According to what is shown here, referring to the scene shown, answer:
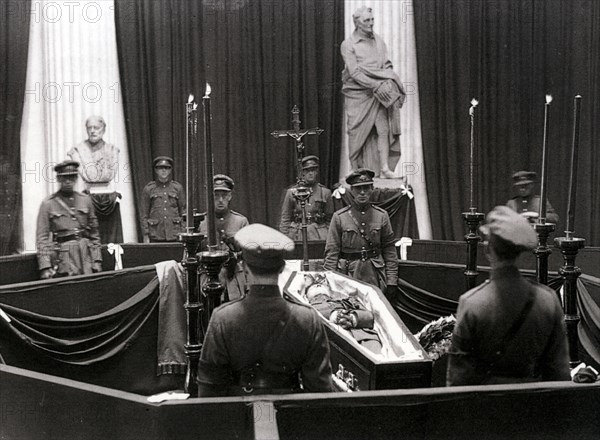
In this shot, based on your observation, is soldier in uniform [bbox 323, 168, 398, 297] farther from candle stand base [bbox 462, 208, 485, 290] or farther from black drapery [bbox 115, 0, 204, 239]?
black drapery [bbox 115, 0, 204, 239]

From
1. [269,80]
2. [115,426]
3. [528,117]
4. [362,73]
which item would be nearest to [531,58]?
[528,117]

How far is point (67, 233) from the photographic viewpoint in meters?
6.22

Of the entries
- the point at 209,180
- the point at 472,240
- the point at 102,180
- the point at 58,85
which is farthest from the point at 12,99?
the point at 209,180

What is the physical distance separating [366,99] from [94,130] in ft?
11.3

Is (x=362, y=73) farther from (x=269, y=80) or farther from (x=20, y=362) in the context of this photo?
(x=20, y=362)

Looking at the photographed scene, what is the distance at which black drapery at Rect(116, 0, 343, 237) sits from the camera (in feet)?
29.1

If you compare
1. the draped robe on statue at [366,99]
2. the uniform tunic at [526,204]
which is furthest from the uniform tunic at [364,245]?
the draped robe on statue at [366,99]

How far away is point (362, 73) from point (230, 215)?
341 cm

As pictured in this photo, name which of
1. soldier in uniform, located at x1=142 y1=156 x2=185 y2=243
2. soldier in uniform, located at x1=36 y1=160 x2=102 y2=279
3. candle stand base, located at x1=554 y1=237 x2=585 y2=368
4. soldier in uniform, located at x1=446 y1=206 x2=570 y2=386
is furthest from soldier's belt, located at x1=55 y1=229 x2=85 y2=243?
soldier in uniform, located at x1=446 y1=206 x2=570 y2=386

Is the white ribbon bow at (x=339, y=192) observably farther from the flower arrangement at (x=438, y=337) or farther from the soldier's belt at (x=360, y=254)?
the flower arrangement at (x=438, y=337)

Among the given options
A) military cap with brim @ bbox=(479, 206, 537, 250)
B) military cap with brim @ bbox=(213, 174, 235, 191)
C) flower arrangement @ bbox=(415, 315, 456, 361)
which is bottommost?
flower arrangement @ bbox=(415, 315, 456, 361)

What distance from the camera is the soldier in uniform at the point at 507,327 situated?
91.3 inches

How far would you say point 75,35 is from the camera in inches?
343

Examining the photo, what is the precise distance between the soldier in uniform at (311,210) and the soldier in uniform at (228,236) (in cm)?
127
